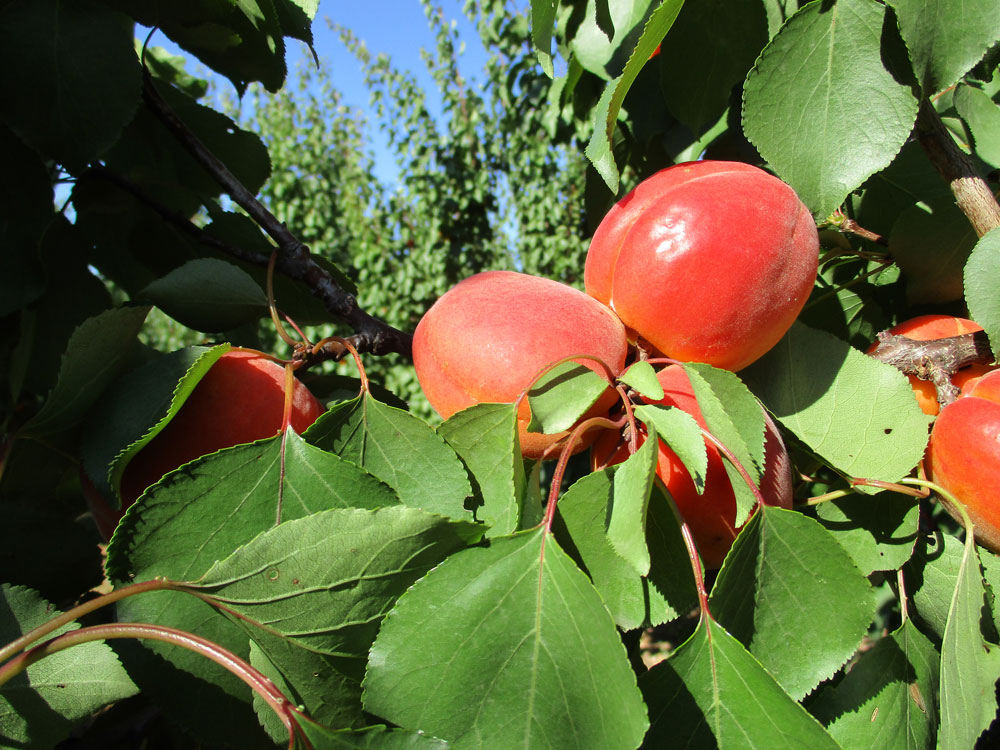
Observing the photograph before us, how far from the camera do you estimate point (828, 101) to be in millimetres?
557

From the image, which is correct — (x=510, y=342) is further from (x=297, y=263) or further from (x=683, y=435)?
(x=297, y=263)

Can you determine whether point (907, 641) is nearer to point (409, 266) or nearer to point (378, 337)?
point (378, 337)

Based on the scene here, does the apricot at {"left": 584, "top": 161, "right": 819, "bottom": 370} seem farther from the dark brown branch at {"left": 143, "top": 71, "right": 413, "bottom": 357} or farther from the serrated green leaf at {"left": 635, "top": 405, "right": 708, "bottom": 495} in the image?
the dark brown branch at {"left": 143, "top": 71, "right": 413, "bottom": 357}

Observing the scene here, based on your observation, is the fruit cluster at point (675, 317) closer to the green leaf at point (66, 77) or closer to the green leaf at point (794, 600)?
the green leaf at point (794, 600)

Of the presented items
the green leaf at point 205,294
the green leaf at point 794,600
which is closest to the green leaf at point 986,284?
the green leaf at point 794,600

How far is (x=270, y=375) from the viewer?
1.93 feet

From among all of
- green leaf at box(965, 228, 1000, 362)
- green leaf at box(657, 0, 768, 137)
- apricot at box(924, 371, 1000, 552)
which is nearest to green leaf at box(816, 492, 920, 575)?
apricot at box(924, 371, 1000, 552)

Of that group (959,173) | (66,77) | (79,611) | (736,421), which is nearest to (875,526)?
(736,421)

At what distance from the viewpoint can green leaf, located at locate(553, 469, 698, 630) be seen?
483 millimetres

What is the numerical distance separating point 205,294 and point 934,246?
0.69 meters

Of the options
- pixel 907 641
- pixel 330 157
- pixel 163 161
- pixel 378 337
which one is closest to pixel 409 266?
pixel 330 157

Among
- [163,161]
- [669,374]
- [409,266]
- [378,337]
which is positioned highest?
[163,161]

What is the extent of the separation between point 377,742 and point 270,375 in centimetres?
31

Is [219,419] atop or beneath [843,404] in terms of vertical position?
atop
